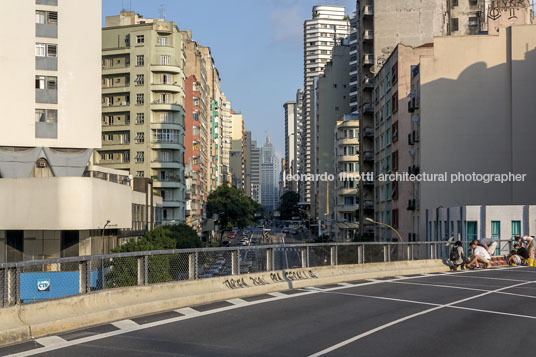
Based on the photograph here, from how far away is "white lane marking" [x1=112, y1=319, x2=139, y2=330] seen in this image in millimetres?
13523

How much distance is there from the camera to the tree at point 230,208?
5408 inches

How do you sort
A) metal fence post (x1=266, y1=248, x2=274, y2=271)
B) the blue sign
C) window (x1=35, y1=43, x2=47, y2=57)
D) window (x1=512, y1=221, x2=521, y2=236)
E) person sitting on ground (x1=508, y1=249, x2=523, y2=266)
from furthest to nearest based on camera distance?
1. window (x1=35, y1=43, x2=47, y2=57)
2. window (x1=512, y1=221, x2=521, y2=236)
3. person sitting on ground (x1=508, y1=249, x2=523, y2=266)
4. metal fence post (x1=266, y1=248, x2=274, y2=271)
5. the blue sign

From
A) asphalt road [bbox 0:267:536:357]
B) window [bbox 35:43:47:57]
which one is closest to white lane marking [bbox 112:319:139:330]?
asphalt road [bbox 0:267:536:357]

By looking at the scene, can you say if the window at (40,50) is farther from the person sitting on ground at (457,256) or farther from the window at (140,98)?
the person sitting on ground at (457,256)

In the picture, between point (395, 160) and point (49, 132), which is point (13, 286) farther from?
point (395, 160)

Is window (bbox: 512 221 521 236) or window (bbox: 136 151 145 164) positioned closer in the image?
window (bbox: 512 221 521 236)

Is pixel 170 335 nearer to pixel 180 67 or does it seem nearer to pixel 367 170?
pixel 367 170

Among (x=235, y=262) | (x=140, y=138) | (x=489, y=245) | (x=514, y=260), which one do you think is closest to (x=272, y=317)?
(x=235, y=262)

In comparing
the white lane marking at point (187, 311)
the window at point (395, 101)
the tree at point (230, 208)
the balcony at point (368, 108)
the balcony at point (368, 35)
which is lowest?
the tree at point (230, 208)

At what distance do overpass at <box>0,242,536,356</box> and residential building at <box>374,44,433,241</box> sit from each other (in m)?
44.6

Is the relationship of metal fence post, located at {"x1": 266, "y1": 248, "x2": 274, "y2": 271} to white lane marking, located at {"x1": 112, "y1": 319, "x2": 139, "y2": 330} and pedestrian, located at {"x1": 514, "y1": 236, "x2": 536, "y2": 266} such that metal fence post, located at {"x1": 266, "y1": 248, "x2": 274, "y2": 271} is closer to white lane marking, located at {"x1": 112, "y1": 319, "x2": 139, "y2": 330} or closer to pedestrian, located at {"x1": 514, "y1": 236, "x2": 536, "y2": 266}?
white lane marking, located at {"x1": 112, "y1": 319, "x2": 139, "y2": 330}

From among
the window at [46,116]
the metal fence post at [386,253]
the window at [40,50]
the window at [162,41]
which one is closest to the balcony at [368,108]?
the window at [162,41]

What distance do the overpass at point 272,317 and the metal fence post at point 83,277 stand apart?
198 millimetres

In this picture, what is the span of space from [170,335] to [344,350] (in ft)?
10.5
